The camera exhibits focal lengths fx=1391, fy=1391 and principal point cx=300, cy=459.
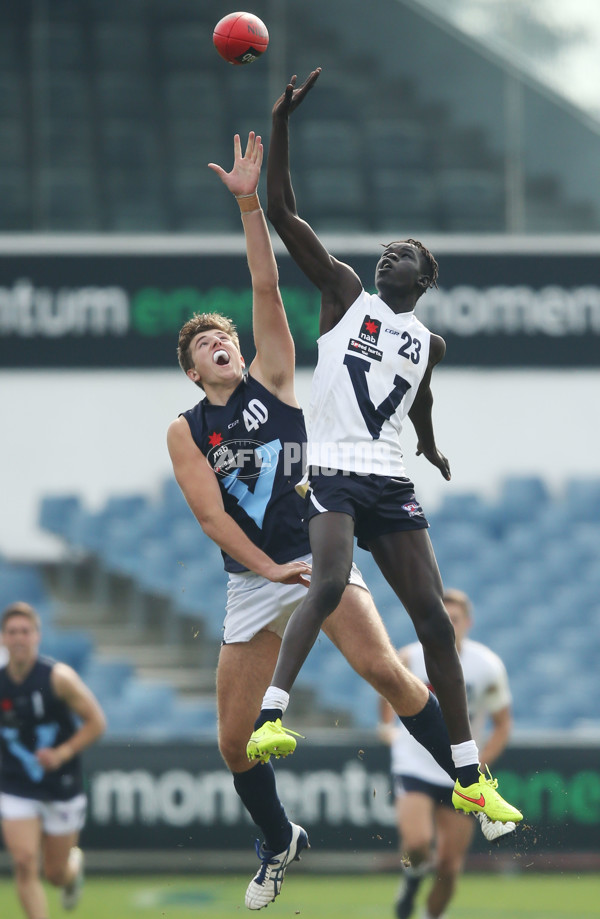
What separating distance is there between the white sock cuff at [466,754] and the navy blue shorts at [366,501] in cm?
82

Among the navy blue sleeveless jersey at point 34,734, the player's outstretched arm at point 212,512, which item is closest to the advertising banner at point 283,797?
the navy blue sleeveless jersey at point 34,734

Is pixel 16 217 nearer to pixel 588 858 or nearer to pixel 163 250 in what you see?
pixel 163 250

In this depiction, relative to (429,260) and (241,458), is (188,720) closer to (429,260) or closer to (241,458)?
(241,458)

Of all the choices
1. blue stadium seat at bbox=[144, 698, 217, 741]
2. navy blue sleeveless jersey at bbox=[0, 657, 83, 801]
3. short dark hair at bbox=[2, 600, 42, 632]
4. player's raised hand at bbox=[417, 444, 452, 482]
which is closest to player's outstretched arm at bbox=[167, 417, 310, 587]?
player's raised hand at bbox=[417, 444, 452, 482]

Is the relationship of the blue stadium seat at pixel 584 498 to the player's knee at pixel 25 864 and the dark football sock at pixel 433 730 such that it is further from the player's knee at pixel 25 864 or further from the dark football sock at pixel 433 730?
the dark football sock at pixel 433 730

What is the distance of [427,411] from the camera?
18.2ft

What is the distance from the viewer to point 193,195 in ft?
42.1

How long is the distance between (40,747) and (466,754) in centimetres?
470

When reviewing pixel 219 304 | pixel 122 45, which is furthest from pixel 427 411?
pixel 122 45

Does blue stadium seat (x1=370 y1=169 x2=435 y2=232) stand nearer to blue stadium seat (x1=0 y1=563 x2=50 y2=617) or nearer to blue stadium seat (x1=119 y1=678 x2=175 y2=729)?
blue stadium seat (x1=0 y1=563 x2=50 y2=617)

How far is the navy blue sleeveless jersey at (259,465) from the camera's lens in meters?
5.49

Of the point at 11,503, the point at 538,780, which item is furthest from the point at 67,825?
the point at 11,503

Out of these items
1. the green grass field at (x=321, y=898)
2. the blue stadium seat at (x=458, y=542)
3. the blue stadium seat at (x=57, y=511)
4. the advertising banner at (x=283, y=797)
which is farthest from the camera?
the blue stadium seat at (x=458, y=542)

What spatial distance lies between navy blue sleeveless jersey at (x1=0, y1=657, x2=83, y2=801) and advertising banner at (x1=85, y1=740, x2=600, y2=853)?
209 cm
